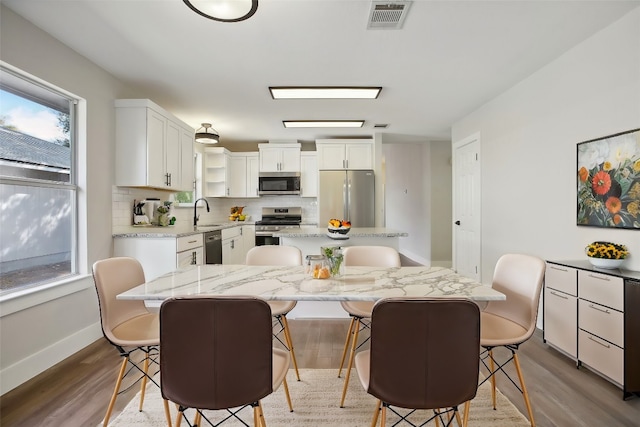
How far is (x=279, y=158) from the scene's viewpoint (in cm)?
597

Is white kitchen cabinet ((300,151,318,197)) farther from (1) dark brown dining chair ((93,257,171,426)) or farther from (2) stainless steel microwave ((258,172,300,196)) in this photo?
(1) dark brown dining chair ((93,257,171,426))

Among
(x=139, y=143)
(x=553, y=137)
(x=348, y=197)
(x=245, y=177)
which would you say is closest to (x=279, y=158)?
(x=245, y=177)

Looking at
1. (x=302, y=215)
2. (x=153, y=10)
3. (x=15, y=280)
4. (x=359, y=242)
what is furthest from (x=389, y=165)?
(x=15, y=280)

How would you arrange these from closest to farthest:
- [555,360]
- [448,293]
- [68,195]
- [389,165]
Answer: [448,293] < [555,360] < [68,195] < [389,165]

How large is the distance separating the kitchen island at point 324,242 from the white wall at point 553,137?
4.25 feet

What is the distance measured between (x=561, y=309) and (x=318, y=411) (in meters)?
1.98

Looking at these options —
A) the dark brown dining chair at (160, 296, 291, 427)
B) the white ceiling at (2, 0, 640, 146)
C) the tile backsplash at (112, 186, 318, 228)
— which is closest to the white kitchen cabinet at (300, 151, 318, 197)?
the tile backsplash at (112, 186, 318, 228)

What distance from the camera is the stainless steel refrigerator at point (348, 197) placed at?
562cm

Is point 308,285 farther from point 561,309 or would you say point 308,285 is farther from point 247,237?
point 247,237

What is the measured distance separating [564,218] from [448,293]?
203cm

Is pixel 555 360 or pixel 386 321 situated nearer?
pixel 386 321

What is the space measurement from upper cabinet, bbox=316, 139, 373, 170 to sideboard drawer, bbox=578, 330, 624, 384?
13.4 feet

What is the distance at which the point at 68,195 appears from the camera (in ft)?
8.79

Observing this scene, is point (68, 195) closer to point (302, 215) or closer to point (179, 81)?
point (179, 81)
